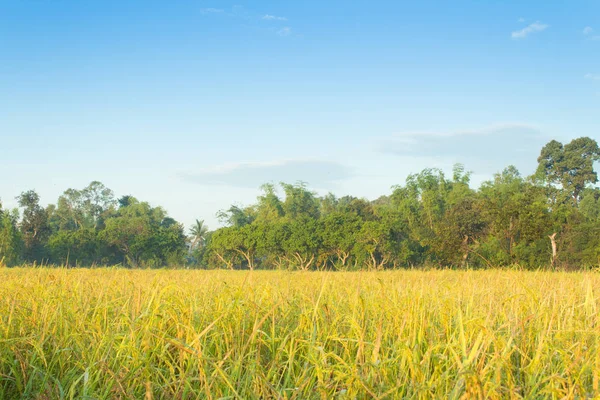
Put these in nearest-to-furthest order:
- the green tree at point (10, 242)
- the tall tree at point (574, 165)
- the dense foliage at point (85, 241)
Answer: the green tree at point (10, 242) < the dense foliage at point (85, 241) < the tall tree at point (574, 165)

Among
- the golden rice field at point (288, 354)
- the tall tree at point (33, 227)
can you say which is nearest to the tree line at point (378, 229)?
the tall tree at point (33, 227)

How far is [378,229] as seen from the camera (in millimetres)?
34406

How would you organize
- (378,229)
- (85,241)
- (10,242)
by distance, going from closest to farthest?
(378,229)
(10,242)
(85,241)

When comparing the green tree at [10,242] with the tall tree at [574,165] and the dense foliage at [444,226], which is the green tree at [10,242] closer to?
the dense foliage at [444,226]

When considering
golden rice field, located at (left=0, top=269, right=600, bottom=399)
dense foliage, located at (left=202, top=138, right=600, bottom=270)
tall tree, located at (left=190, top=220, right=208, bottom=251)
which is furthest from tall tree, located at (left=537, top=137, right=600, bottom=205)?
golden rice field, located at (left=0, top=269, right=600, bottom=399)

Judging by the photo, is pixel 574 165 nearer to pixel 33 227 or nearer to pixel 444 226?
pixel 444 226

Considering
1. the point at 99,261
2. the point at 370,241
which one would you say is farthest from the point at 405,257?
the point at 99,261

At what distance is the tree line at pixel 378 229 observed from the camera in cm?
2794

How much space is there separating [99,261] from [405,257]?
26603mm

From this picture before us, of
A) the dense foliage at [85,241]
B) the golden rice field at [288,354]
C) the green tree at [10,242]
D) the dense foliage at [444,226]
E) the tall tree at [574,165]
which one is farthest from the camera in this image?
the tall tree at [574,165]

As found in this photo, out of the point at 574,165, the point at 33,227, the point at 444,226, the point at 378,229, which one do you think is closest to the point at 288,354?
the point at 444,226

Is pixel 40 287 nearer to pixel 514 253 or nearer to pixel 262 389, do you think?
pixel 262 389

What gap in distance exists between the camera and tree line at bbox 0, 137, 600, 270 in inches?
1100

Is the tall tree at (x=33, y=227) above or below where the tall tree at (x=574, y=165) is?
below
